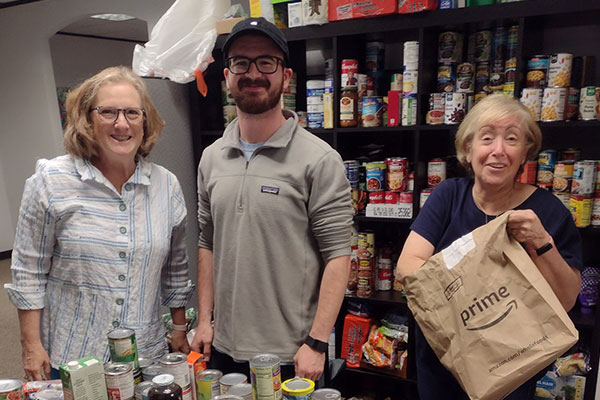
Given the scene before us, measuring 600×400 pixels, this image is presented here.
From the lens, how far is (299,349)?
4.33ft

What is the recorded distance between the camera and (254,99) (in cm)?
128

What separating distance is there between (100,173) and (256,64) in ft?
1.84

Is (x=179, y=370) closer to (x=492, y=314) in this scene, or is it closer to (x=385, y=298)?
(x=492, y=314)

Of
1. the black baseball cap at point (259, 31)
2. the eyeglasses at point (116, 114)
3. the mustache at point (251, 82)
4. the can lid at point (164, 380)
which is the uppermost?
the black baseball cap at point (259, 31)

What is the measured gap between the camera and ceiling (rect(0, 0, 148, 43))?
5154 millimetres

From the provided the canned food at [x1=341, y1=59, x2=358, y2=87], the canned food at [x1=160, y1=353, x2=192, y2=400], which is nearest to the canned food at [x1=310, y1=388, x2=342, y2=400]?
the canned food at [x1=160, y1=353, x2=192, y2=400]

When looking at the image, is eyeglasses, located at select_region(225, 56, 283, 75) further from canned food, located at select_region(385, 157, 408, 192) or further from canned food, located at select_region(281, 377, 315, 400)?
canned food, located at select_region(385, 157, 408, 192)

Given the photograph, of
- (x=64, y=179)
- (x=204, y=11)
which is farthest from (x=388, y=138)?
(x=64, y=179)

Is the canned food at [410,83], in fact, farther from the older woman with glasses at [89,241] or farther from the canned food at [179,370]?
the canned food at [179,370]

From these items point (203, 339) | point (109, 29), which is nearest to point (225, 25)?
point (203, 339)

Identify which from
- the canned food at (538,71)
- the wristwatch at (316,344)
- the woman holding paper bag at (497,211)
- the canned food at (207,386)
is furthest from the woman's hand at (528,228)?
the canned food at (538,71)

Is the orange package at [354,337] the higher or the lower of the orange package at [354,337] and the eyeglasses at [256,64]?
the lower

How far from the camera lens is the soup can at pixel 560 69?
69.1 inches

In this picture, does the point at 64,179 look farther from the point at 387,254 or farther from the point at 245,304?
the point at 387,254
